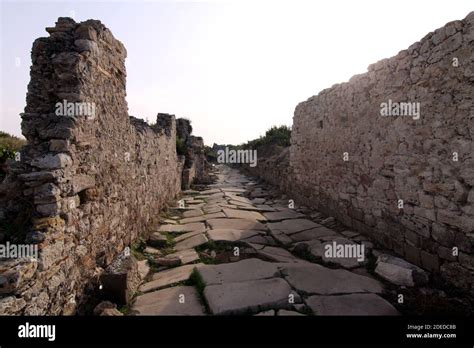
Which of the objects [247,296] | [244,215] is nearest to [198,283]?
[247,296]

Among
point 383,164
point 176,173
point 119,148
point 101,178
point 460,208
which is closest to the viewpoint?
point 460,208

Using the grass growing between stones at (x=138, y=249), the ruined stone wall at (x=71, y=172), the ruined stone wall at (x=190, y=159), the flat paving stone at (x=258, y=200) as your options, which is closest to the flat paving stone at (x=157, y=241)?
the grass growing between stones at (x=138, y=249)

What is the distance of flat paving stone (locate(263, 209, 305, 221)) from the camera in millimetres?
6914

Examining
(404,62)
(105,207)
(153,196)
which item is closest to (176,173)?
(153,196)

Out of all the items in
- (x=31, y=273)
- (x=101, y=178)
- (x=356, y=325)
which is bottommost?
(x=356, y=325)

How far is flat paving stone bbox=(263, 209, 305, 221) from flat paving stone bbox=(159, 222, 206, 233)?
61.9 inches

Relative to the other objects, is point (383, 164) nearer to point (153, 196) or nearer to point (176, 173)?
point (153, 196)

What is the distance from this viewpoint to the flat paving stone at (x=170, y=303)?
9.46 feet

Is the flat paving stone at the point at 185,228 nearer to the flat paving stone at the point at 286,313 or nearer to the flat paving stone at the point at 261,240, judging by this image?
the flat paving stone at the point at 261,240

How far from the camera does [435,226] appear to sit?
3680 mm

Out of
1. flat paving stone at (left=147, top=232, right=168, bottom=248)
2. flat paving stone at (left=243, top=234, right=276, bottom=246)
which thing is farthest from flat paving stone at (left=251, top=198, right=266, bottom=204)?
flat paving stone at (left=147, top=232, right=168, bottom=248)

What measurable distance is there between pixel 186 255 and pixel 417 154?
3.25m

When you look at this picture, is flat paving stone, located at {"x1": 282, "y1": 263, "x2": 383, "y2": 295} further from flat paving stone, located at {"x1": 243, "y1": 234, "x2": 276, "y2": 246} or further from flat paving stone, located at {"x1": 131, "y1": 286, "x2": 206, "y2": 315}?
flat paving stone, located at {"x1": 243, "y1": 234, "x2": 276, "y2": 246}

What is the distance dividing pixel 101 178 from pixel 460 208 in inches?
150
